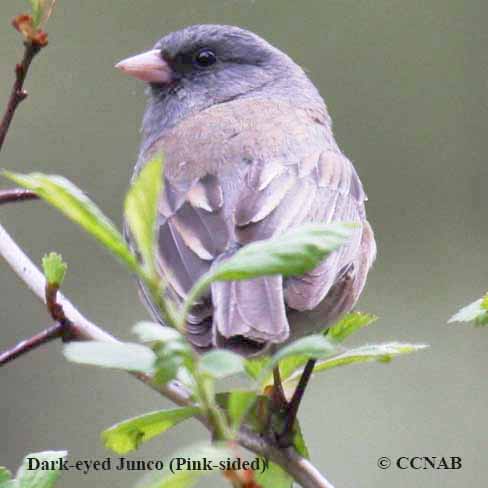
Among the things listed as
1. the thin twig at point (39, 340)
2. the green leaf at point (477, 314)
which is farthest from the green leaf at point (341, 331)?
the thin twig at point (39, 340)

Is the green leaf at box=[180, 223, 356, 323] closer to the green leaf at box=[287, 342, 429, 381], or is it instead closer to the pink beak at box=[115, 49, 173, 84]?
the green leaf at box=[287, 342, 429, 381]

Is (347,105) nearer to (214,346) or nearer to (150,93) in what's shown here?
(150,93)

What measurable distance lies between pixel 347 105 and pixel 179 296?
3.22 metres

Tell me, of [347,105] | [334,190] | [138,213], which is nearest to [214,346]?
[138,213]

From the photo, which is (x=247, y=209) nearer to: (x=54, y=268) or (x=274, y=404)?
(x=274, y=404)

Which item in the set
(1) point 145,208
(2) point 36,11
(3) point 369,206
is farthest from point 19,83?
(3) point 369,206

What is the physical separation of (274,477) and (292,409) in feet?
0.59

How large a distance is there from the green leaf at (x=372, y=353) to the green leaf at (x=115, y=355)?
53cm

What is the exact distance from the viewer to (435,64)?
199 inches

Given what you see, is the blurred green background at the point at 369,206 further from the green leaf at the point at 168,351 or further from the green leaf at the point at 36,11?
the green leaf at the point at 168,351

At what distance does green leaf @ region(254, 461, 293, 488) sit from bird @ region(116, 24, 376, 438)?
64 mm

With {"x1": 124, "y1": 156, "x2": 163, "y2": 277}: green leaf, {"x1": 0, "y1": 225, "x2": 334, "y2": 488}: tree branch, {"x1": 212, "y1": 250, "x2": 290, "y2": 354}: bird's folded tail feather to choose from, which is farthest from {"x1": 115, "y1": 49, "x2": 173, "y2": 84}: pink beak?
{"x1": 124, "y1": 156, "x2": 163, "y2": 277}: green leaf

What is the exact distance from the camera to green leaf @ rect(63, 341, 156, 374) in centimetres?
89

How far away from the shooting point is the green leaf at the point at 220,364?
34.8 inches
